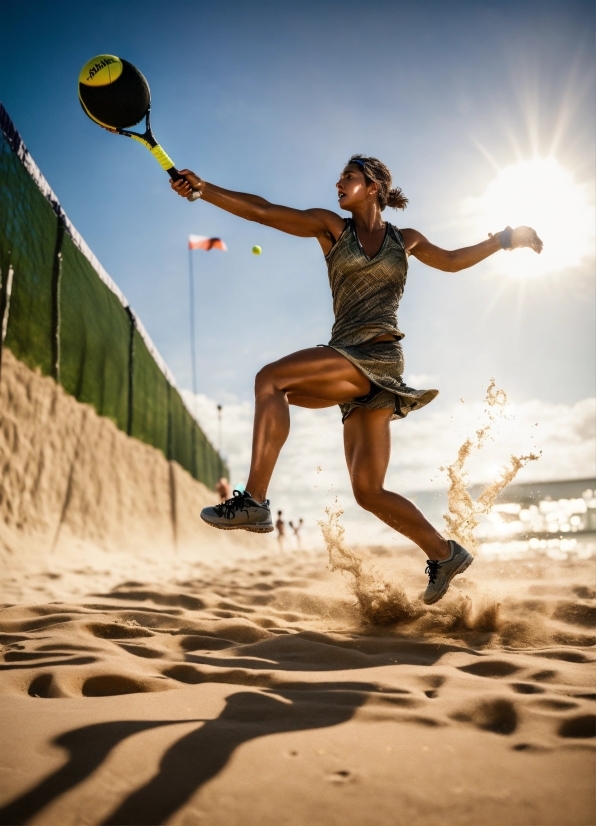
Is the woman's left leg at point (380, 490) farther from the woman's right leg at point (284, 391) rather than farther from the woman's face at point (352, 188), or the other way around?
the woman's face at point (352, 188)

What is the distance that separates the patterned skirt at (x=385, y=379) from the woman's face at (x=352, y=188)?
0.71 meters

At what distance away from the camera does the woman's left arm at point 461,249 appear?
324 cm

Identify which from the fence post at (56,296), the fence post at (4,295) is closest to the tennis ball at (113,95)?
the fence post at (4,295)

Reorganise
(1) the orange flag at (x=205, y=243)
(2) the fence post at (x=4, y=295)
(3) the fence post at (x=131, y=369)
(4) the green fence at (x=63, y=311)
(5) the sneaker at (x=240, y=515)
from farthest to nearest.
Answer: (1) the orange flag at (x=205, y=243), (3) the fence post at (x=131, y=369), (4) the green fence at (x=63, y=311), (2) the fence post at (x=4, y=295), (5) the sneaker at (x=240, y=515)

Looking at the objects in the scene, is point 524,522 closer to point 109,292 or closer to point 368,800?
point 368,800

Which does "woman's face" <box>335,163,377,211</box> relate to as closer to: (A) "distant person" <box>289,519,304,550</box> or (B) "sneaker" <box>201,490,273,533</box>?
(B) "sneaker" <box>201,490,273,533</box>

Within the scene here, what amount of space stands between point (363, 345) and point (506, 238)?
104cm

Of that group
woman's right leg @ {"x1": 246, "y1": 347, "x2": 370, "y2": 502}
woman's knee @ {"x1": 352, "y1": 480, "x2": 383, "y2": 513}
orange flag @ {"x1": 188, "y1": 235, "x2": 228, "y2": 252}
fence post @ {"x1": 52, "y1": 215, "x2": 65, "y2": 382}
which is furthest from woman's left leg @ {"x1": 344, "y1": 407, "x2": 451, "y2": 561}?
orange flag @ {"x1": 188, "y1": 235, "x2": 228, "y2": 252}

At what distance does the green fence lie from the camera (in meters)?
6.72

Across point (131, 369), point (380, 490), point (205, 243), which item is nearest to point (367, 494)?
point (380, 490)

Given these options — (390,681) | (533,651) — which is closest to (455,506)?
(533,651)

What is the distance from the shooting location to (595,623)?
296cm

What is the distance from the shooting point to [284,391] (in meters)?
2.68

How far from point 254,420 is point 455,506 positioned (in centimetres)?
170
